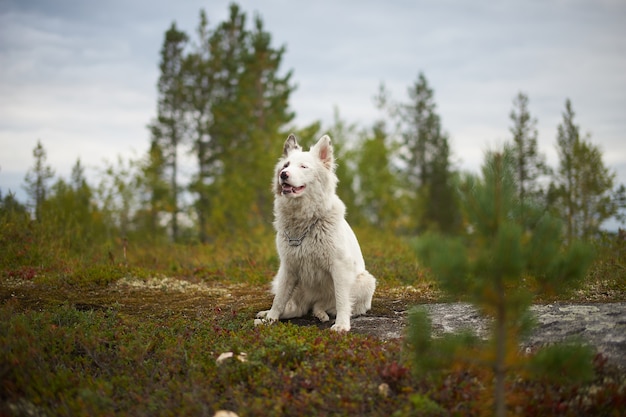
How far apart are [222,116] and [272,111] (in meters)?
3.46

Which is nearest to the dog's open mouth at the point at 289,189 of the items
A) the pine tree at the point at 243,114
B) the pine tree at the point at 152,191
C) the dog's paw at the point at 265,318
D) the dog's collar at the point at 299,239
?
the dog's collar at the point at 299,239

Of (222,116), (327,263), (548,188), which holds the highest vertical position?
(222,116)

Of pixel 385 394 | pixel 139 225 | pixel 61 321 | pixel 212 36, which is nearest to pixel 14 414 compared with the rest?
pixel 61 321

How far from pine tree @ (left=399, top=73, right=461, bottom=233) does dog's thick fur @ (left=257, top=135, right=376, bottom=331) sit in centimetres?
3254

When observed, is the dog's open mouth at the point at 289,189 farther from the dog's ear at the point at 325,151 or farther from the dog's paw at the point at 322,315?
the dog's paw at the point at 322,315

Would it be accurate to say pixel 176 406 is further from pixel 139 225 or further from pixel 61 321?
pixel 139 225

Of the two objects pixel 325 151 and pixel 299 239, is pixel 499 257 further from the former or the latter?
pixel 325 151

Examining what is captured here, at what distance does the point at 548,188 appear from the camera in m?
31.2

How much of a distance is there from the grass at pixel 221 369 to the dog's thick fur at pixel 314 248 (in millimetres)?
611

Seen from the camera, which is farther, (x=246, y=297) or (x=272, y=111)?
(x=272, y=111)

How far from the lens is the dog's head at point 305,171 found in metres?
6.10

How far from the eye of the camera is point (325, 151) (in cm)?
648

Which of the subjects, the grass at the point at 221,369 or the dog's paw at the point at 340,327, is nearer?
the grass at the point at 221,369

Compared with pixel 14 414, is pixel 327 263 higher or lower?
higher
